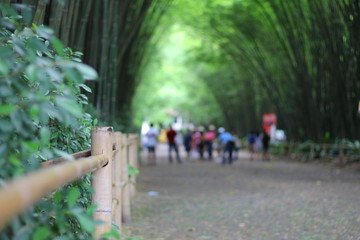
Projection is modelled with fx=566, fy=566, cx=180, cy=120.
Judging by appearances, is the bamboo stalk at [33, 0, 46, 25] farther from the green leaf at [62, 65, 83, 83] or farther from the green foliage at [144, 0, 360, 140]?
the green foliage at [144, 0, 360, 140]

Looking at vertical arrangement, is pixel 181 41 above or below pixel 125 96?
above

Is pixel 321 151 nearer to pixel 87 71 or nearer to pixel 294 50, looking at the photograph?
pixel 294 50

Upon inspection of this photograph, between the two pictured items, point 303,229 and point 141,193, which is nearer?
point 303,229

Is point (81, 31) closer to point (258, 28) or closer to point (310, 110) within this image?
point (310, 110)

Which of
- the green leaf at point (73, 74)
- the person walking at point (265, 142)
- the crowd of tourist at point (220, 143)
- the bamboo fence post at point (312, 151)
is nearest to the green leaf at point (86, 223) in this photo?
the green leaf at point (73, 74)

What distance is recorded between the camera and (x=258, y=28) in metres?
18.3

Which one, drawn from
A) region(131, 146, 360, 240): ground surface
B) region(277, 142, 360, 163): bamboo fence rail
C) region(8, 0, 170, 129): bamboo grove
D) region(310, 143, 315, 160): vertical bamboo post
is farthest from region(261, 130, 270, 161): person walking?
region(8, 0, 170, 129): bamboo grove

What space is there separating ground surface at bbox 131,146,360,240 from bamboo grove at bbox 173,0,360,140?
295 cm

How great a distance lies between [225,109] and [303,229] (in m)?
25.8

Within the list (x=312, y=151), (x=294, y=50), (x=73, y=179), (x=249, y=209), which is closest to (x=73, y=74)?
(x=73, y=179)

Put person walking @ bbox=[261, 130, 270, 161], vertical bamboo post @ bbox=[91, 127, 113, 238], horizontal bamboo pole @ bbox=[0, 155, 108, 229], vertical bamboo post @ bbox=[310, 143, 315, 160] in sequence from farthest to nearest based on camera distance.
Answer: person walking @ bbox=[261, 130, 270, 161], vertical bamboo post @ bbox=[310, 143, 315, 160], vertical bamboo post @ bbox=[91, 127, 113, 238], horizontal bamboo pole @ bbox=[0, 155, 108, 229]

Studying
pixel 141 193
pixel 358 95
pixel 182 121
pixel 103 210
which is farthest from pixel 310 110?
pixel 182 121

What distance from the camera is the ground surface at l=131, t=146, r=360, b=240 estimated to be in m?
5.28

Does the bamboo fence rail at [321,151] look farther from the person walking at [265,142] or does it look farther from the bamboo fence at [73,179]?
the bamboo fence at [73,179]
